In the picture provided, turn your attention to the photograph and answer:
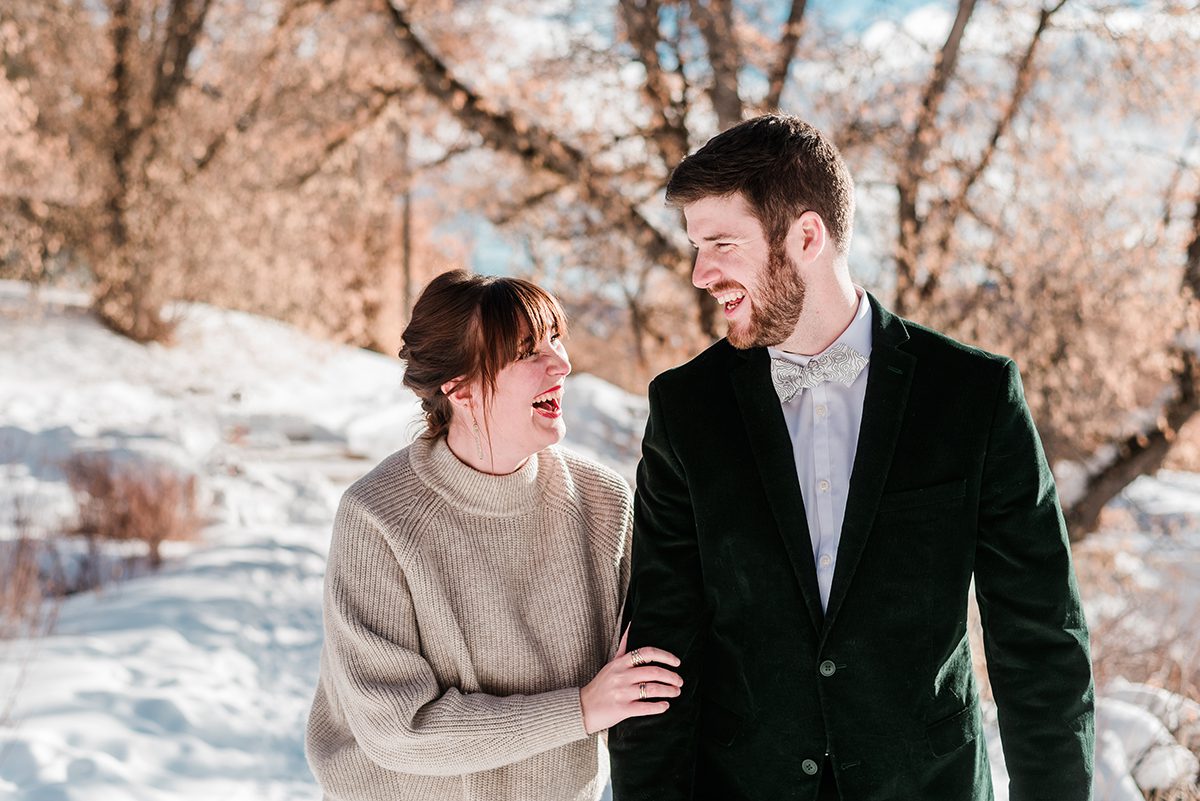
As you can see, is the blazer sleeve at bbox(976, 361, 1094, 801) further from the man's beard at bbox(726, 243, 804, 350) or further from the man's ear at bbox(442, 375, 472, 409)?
the man's ear at bbox(442, 375, 472, 409)

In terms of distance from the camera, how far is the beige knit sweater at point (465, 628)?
6.88ft

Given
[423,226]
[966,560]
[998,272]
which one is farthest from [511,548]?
[423,226]

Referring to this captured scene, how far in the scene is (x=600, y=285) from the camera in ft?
34.2

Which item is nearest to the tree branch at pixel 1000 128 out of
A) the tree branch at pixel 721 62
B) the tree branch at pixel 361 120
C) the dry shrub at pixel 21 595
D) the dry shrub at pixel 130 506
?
the tree branch at pixel 721 62

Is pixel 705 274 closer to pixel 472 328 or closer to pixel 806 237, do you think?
pixel 806 237

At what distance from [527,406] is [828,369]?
63 centimetres

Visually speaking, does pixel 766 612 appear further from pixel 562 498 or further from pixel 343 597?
pixel 343 597

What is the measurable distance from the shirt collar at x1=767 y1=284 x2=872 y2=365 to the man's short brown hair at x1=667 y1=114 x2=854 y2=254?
6.4 inches

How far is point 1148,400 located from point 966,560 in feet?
34.0

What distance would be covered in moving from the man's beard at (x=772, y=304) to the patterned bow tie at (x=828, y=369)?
0.07 m

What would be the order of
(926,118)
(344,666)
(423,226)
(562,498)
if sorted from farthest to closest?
1. (423,226)
2. (926,118)
3. (562,498)
4. (344,666)

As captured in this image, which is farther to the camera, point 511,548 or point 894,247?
point 894,247

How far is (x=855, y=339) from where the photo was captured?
77.2 inches

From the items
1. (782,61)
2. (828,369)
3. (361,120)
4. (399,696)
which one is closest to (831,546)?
(828,369)
